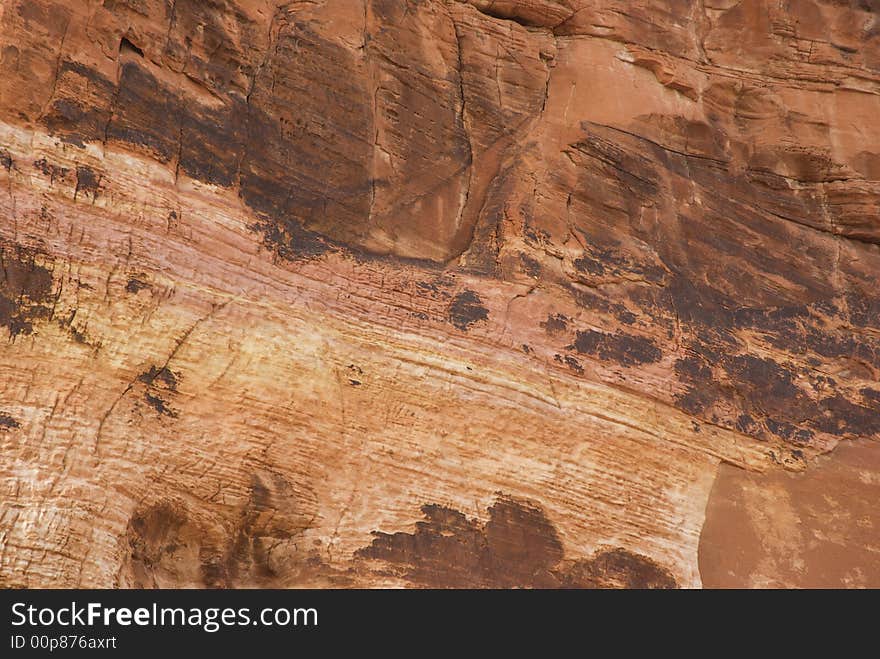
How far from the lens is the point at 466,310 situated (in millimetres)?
11531

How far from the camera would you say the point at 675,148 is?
1401cm

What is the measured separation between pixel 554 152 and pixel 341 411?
4.89 meters

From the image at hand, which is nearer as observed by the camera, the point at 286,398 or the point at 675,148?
the point at 286,398

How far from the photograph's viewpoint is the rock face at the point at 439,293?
945 centimetres

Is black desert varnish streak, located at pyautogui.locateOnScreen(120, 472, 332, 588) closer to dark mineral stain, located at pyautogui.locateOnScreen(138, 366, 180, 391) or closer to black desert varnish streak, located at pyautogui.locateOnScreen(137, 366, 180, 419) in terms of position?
black desert varnish streak, located at pyautogui.locateOnScreen(137, 366, 180, 419)

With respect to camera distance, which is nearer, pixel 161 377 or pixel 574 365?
pixel 161 377

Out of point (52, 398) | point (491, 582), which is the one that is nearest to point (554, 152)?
point (491, 582)

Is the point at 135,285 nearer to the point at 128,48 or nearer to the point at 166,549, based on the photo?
the point at 166,549

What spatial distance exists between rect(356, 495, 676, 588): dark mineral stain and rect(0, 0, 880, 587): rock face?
0.11 feet

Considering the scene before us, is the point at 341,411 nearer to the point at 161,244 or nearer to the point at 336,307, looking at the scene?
the point at 336,307

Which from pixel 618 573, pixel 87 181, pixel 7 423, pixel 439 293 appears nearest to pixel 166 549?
pixel 7 423

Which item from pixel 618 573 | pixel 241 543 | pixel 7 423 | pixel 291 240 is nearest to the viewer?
pixel 7 423

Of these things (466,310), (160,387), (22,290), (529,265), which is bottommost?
(160,387)

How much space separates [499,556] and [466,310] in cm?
278
